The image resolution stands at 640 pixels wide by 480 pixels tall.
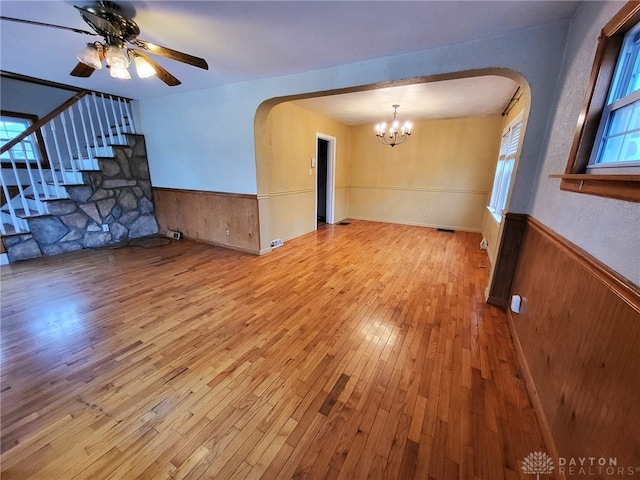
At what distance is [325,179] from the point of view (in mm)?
6238

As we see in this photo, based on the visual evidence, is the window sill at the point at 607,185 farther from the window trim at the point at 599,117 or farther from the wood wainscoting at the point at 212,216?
the wood wainscoting at the point at 212,216

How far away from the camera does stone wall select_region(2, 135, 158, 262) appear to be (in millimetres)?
3635

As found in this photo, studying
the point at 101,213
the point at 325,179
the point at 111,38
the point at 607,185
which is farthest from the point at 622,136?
the point at 101,213

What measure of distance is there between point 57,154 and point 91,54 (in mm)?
3859

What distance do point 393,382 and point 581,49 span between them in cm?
248

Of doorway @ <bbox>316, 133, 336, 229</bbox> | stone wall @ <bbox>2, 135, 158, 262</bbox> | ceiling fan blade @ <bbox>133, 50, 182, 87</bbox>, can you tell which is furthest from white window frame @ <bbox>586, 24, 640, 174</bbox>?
stone wall @ <bbox>2, 135, 158, 262</bbox>

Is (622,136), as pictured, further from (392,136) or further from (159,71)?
(392,136)

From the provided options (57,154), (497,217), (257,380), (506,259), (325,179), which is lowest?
(257,380)

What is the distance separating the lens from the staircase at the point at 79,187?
11.6 ft

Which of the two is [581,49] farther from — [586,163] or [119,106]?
[119,106]

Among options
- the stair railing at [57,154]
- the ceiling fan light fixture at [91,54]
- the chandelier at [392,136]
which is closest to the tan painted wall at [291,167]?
the chandelier at [392,136]

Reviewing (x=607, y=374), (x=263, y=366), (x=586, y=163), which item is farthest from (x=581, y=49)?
(x=263, y=366)

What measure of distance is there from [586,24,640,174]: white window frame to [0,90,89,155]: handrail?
227 inches

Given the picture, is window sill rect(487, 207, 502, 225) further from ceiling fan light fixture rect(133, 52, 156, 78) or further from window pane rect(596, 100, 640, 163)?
ceiling fan light fixture rect(133, 52, 156, 78)
